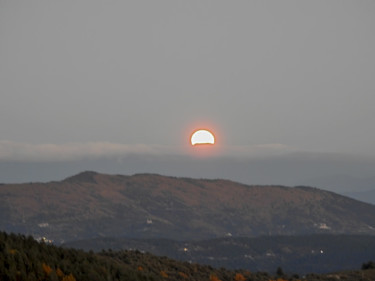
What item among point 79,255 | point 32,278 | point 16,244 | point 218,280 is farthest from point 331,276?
point 32,278

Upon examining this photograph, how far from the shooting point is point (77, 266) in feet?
140

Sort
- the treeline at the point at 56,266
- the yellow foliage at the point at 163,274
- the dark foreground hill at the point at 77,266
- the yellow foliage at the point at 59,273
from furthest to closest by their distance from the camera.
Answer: the yellow foliage at the point at 163,274
the yellow foliage at the point at 59,273
the dark foreground hill at the point at 77,266
the treeline at the point at 56,266

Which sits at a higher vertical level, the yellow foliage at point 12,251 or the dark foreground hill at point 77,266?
the yellow foliage at point 12,251

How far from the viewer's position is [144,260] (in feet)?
212

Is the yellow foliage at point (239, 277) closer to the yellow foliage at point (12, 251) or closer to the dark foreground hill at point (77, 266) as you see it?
the dark foreground hill at point (77, 266)

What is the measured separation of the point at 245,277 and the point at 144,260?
372 inches

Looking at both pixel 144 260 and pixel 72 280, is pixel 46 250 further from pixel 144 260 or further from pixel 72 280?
pixel 144 260

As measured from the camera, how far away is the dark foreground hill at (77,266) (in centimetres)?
3837

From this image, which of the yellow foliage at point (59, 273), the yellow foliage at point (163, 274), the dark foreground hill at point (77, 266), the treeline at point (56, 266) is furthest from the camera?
the yellow foliage at point (163, 274)

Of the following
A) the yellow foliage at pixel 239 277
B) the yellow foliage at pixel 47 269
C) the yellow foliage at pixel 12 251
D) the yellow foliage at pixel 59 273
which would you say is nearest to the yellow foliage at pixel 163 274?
the yellow foliage at pixel 239 277

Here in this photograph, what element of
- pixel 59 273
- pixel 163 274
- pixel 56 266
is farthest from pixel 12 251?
pixel 163 274

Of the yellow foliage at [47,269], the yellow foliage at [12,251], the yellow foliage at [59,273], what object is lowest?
the yellow foliage at [59,273]

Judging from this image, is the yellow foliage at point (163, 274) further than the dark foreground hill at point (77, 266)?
Yes

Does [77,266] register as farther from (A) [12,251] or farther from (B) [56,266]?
(A) [12,251]
